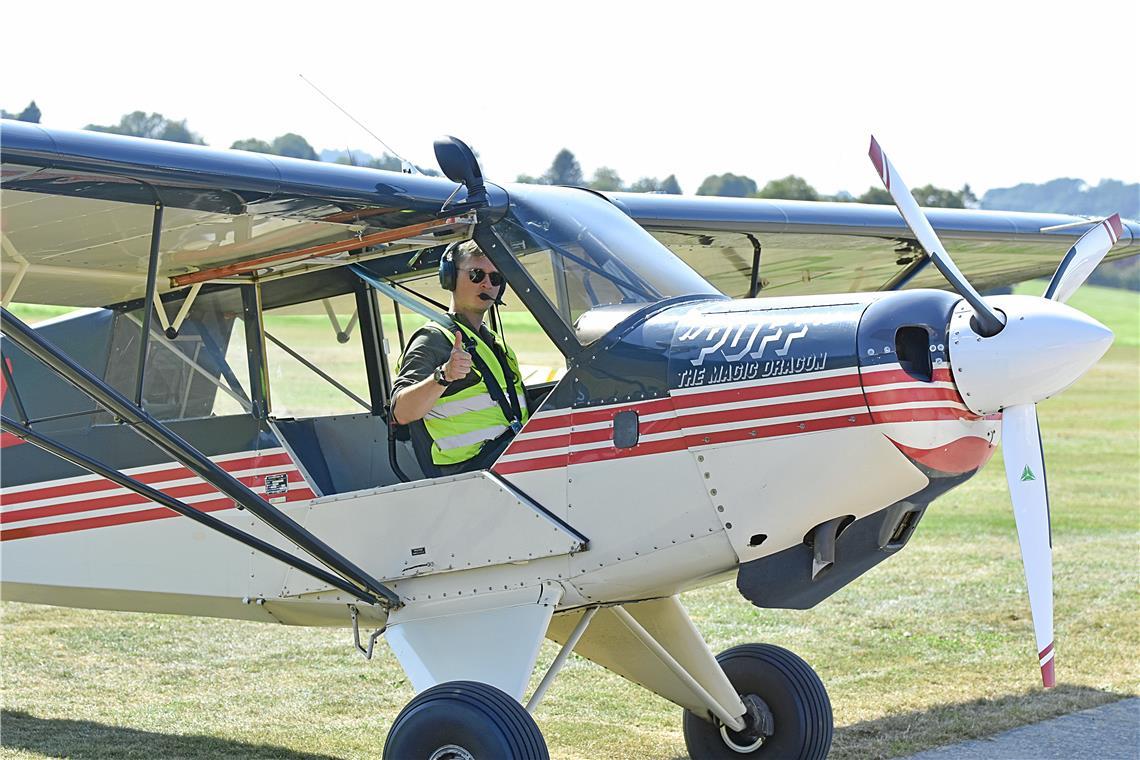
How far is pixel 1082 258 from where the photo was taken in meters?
5.15

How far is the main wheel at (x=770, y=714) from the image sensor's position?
19.0 feet

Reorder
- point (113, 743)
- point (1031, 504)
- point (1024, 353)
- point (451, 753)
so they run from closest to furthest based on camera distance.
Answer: point (1024, 353) → point (1031, 504) → point (451, 753) → point (113, 743)

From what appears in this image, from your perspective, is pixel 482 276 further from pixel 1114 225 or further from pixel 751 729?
pixel 1114 225

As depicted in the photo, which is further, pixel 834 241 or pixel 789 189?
pixel 789 189

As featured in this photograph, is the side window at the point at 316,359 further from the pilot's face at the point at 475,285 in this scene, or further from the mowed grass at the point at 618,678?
the mowed grass at the point at 618,678

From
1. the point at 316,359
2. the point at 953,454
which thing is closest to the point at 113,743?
the point at 316,359

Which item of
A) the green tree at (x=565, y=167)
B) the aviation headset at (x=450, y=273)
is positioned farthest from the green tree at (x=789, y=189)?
the aviation headset at (x=450, y=273)

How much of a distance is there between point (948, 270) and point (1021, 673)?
394 cm

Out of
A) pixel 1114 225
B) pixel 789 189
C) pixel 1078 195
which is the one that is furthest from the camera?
pixel 1078 195

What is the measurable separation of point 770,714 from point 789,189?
2794 inches

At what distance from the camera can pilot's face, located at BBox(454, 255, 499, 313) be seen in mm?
5281

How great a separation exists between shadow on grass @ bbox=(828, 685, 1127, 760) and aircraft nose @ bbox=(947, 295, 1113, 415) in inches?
94.9

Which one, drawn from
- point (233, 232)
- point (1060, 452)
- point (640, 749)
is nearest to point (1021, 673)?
point (640, 749)

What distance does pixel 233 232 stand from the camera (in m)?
5.55
